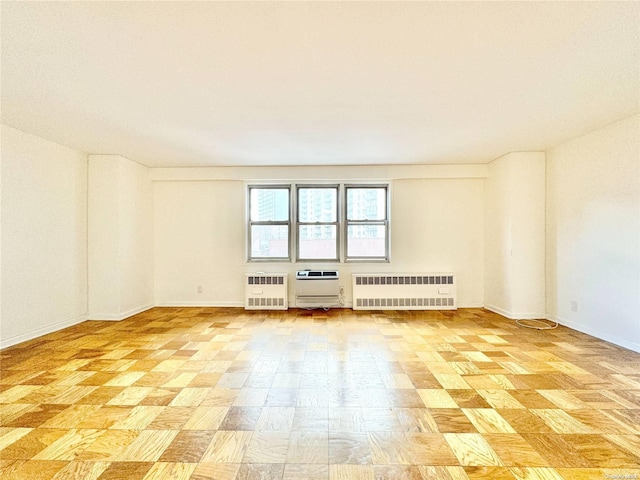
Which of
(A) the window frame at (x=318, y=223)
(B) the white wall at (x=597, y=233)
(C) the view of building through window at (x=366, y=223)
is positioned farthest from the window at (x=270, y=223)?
(B) the white wall at (x=597, y=233)

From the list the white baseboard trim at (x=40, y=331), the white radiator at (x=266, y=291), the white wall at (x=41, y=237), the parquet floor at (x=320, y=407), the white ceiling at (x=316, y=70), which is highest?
the white ceiling at (x=316, y=70)

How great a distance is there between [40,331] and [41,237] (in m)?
1.18

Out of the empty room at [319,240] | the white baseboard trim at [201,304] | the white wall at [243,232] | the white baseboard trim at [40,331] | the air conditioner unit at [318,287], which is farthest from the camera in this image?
the white baseboard trim at [201,304]

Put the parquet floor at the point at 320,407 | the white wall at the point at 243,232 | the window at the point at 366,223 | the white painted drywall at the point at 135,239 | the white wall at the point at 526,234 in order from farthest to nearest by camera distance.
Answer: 1. the window at the point at 366,223
2. the white wall at the point at 243,232
3. the white painted drywall at the point at 135,239
4. the white wall at the point at 526,234
5. the parquet floor at the point at 320,407

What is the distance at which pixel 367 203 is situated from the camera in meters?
6.18

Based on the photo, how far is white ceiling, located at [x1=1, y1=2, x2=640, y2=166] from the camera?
1.91m

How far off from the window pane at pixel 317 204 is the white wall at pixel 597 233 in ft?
11.0

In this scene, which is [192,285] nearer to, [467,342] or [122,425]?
[122,425]

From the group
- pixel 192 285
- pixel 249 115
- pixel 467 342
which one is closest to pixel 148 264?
pixel 192 285

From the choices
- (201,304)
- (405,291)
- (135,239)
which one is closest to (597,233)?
(405,291)

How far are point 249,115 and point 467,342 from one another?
138 inches

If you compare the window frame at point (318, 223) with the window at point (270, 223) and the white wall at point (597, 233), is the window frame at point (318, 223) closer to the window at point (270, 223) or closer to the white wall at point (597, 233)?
the window at point (270, 223)

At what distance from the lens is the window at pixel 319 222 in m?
6.13

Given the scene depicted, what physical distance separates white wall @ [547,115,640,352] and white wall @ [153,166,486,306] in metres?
1.29
